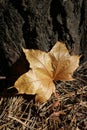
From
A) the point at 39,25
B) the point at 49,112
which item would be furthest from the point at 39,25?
the point at 49,112

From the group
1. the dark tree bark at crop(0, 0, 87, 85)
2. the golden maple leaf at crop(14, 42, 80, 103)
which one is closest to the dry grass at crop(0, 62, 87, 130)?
the golden maple leaf at crop(14, 42, 80, 103)

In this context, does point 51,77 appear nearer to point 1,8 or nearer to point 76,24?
point 76,24

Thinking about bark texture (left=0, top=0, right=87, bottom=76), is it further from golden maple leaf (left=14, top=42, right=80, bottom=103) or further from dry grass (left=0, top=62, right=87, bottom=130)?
dry grass (left=0, top=62, right=87, bottom=130)

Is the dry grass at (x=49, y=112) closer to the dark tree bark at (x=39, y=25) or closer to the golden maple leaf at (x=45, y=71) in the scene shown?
the golden maple leaf at (x=45, y=71)

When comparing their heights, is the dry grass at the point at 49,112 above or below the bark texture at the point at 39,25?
below

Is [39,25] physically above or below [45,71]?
above

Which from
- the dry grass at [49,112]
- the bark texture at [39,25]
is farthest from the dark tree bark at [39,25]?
the dry grass at [49,112]

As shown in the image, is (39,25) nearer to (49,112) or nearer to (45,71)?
(45,71)

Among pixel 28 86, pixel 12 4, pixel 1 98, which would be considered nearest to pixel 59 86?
pixel 28 86
